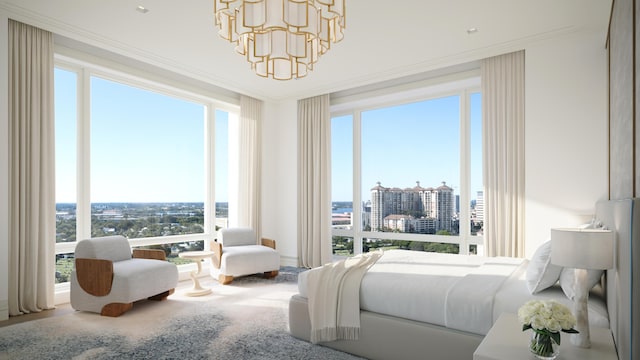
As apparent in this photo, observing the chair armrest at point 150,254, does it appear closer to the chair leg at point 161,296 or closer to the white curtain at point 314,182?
the chair leg at point 161,296

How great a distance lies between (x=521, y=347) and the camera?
1727 mm

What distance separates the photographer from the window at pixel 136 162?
445 centimetres

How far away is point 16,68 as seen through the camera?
3756 millimetres

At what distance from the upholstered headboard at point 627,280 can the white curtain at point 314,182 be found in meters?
4.54

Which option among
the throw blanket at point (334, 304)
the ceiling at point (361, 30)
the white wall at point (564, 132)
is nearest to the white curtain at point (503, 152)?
the white wall at point (564, 132)

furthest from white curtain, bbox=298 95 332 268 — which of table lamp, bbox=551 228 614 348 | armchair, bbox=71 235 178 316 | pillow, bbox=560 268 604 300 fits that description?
table lamp, bbox=551 228 614 348

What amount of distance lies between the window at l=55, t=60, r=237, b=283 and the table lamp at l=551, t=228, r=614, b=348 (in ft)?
15.4

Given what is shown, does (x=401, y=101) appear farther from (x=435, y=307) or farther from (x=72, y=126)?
(x=72, y=126)

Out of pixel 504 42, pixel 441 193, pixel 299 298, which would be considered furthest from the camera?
pixel 441 193

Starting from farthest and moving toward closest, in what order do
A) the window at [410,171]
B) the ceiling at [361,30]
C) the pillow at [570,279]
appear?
the window at [410,171] < the ceiling at [361,30] < the pillow at [570,279]

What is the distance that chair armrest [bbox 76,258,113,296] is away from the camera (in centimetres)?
370

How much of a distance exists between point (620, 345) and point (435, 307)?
41.8 inches

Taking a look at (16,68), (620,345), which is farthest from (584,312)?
(16,68)

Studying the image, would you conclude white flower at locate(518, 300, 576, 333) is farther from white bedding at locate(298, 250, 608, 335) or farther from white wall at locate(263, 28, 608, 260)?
white wall at locate(263, 28, 608, 260)
